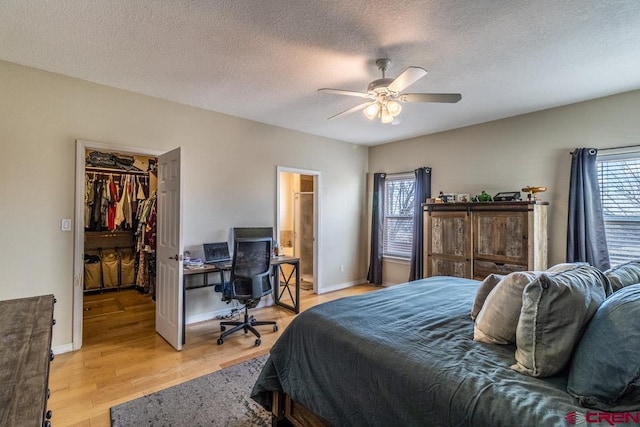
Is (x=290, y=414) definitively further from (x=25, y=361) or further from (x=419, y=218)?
(x=419, y=218)

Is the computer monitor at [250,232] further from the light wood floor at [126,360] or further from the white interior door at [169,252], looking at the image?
the light wood floor at [126,360]

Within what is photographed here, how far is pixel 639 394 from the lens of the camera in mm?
954

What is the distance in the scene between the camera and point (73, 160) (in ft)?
9.95

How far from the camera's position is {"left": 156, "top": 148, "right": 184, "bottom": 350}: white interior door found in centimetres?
307

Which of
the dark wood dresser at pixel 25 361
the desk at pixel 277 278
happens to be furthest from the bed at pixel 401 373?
the desk at pixel 277 278

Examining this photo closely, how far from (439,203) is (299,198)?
2.88m

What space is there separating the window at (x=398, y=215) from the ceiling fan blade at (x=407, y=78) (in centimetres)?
309

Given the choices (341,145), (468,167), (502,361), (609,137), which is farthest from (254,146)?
(609,137)

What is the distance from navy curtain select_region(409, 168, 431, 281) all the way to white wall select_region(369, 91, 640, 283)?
0.43ft

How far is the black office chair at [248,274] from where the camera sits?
3273 mm

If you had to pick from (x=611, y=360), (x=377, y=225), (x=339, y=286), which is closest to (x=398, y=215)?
(x=377, y=225)

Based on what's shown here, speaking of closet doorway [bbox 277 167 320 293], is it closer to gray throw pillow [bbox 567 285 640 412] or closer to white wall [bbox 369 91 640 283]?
white wall [bbox 369 91 640 283]

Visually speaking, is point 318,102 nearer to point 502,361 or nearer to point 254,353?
point 254,353

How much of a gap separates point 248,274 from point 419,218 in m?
2.90
